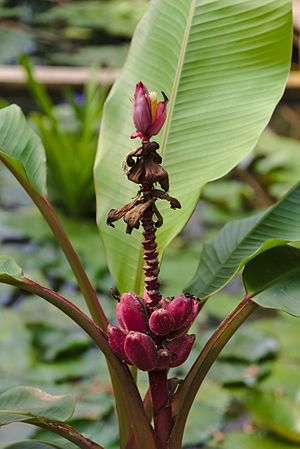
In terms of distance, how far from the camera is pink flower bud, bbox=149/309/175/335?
72 cm

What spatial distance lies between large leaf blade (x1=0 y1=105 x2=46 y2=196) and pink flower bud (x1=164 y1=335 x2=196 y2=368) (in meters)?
0.22

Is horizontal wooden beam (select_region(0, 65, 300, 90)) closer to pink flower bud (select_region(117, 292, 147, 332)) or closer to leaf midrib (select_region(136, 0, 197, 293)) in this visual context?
leaf midrib (select_region(136, 0, 197, 293))

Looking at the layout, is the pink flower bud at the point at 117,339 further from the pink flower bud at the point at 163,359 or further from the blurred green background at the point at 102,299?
the blurred green background at the point at 102,299

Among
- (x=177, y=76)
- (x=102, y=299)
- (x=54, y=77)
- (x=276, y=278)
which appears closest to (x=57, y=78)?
(x=54, y=77)

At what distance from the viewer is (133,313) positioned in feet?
2.43

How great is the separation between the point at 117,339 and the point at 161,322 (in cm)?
5

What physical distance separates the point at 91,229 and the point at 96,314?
149cm

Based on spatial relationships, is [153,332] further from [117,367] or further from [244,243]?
[244,243]

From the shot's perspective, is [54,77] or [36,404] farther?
[54,77]

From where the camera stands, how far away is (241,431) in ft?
4.92

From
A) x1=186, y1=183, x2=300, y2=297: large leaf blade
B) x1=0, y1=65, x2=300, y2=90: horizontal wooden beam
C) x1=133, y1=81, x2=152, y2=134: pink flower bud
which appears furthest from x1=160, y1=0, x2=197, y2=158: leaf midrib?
x1=0, y1=65, x2=300, y2=90: horizontal wooden beam

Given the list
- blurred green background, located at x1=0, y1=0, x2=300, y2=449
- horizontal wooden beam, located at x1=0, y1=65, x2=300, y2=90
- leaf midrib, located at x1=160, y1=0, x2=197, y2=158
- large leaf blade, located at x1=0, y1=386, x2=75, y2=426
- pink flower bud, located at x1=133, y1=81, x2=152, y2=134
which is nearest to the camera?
pink flower bud, located at x1=133, y1=81, x2=152, y2=134

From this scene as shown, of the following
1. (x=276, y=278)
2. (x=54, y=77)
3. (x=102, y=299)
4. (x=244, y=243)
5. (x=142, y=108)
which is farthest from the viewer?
(x=54, y=77)

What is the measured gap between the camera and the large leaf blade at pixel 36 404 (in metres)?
0.83
